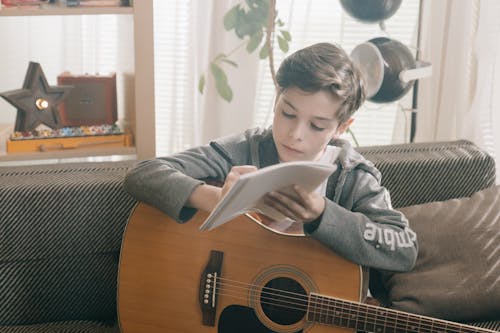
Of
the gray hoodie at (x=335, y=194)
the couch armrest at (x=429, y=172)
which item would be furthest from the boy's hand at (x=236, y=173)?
the couch armrest at (x=429, y=172)

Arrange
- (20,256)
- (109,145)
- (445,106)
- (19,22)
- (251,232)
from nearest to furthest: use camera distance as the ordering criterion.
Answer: (251,232)
(20,256)
(109,145)
(19,22)
(445,106)

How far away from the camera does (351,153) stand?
1707 mm

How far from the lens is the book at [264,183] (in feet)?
4.02

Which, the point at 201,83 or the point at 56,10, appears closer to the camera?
the point at 56,10

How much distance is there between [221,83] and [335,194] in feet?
3.13

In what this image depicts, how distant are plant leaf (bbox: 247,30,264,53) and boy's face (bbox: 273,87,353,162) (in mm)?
934

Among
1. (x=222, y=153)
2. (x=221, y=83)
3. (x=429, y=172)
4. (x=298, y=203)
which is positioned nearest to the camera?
(x=298, y=203)

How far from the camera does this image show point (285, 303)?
60.0 inches

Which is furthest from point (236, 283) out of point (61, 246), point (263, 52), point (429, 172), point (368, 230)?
point (263, 52)

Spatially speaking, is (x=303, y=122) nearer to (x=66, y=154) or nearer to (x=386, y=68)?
(x=386, y=68)

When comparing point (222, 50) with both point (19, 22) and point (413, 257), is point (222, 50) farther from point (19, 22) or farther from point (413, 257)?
point (413, 257)

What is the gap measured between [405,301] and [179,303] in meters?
0.49

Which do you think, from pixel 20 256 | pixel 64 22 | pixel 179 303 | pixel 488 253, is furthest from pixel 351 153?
pixel 64 22

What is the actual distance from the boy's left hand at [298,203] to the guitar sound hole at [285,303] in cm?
15
